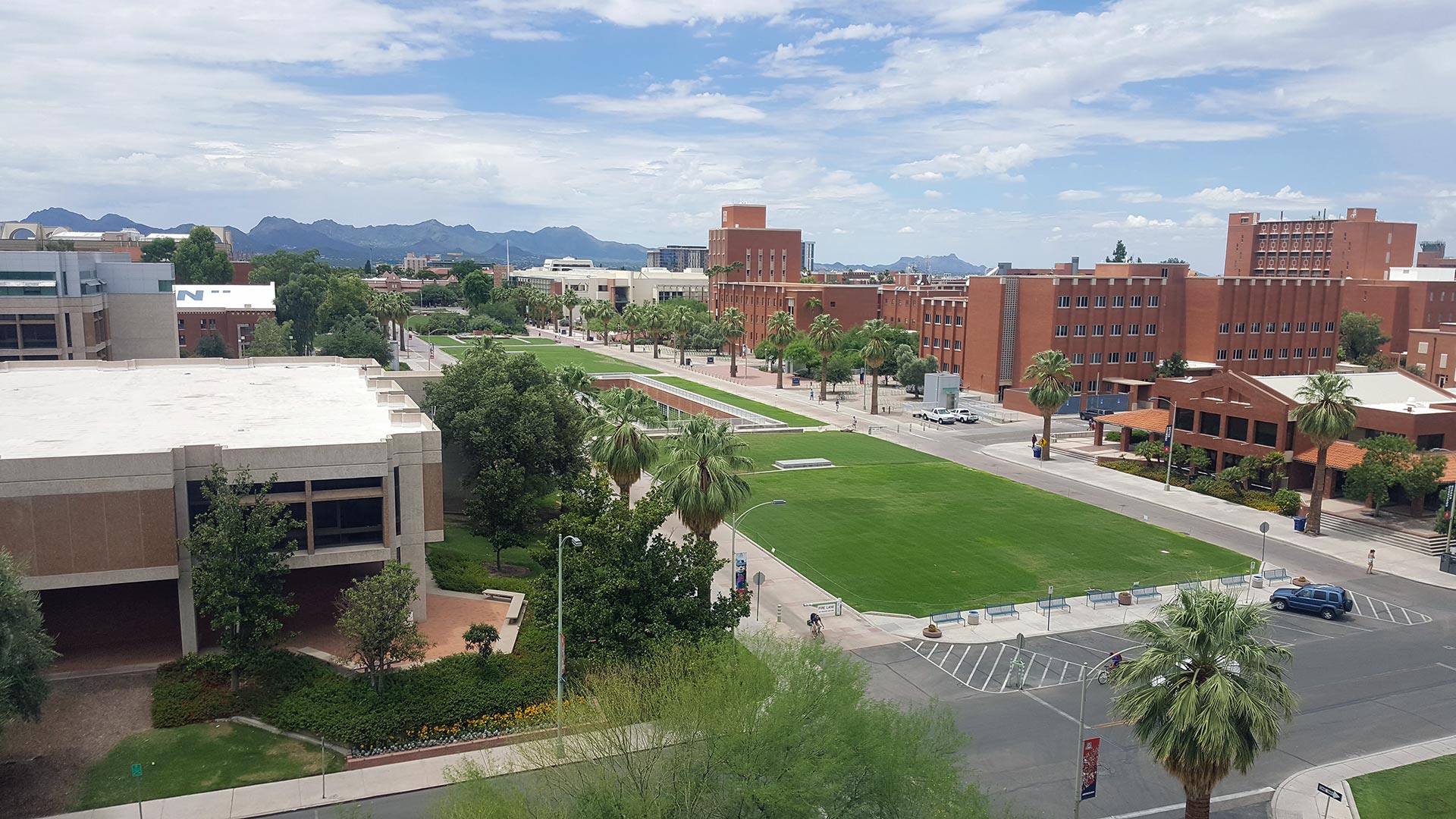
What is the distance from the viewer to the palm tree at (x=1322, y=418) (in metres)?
53.2

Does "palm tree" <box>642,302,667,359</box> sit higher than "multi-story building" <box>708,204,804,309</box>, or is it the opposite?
"multi-story building" <box>708,204,804,309</box>

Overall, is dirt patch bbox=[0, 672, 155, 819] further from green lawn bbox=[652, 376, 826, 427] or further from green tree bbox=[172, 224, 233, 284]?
green tree bbox=[172, 224, 233, 284]

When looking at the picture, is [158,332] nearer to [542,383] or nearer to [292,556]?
[542,383]

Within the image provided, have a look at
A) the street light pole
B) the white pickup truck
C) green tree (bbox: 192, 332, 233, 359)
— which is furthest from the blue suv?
green tree (bbox: 192, 332, 233, 359)

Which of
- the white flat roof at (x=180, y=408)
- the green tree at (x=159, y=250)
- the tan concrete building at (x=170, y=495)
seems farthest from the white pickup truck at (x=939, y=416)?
the green tree at (x=159, y=250)

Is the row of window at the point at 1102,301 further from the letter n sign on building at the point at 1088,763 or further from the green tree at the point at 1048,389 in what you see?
the letter n sign on building at the point at 1088,763

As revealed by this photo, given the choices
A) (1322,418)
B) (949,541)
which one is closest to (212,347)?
(949,541)

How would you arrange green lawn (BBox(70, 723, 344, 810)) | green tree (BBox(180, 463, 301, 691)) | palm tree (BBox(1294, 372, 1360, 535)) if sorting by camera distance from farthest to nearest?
1. palm tree (BBox(1294, 372, 1360, 535))
2. green tree (BBox(180, 463, 301, 691))
3. green lawn (BBox(70, 723, 344, 810))

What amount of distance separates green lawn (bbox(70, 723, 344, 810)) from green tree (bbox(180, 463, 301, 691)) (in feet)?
7.94

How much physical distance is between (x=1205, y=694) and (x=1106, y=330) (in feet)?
303

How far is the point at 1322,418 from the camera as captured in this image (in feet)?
175

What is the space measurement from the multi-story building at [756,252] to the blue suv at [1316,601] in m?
149

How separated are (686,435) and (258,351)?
83401 mm

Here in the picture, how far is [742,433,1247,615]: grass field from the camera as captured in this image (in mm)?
45938
